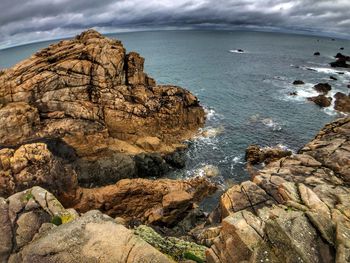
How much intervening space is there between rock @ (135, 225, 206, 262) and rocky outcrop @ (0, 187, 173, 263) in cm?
214

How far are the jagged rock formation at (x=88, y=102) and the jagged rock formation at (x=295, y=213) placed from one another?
890 inches

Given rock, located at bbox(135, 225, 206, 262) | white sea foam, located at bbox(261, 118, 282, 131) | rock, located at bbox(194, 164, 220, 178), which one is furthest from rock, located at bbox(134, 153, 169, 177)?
white sea foam, located at bbox(261, 118, 282, 131)

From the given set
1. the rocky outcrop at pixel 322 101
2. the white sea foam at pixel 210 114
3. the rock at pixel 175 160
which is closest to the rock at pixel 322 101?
the rocky outcrop at pixel 322 101

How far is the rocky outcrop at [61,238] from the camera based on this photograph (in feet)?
55.7

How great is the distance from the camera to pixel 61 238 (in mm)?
18219

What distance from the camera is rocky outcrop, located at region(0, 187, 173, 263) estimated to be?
1698cm

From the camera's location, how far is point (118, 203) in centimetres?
3662

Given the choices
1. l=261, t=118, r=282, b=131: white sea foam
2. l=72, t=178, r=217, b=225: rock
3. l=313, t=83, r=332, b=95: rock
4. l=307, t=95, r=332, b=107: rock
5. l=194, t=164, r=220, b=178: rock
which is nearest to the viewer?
l=72, t=178, r=217, b=225: rock

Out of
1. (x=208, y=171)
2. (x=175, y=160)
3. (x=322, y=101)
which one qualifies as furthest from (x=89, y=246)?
(x=322, y=101)

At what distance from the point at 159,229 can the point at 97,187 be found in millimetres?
12072

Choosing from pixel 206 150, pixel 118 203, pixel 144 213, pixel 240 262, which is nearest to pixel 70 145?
pixel 118 203

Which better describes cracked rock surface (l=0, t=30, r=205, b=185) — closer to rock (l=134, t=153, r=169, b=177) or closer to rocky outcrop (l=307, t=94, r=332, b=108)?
rock (l=134, t=153, r=169, b=177)

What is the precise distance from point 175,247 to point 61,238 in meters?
7.71

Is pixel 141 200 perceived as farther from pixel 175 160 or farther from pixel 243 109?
pixel 243 109
